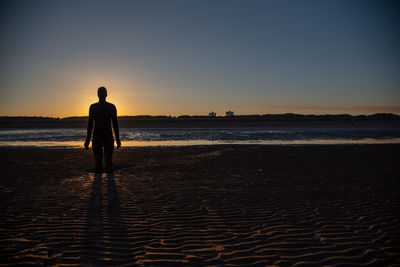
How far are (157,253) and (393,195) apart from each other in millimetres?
5968

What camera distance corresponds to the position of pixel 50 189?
7.50m

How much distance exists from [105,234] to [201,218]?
66.1 inches

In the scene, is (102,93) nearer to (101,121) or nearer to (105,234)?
(101,121)

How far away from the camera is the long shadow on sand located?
371 cm

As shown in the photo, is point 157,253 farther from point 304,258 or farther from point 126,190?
point 126,190

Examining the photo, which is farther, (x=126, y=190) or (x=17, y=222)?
(x=126, y=190)

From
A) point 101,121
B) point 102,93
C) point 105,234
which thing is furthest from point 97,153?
point 105,234

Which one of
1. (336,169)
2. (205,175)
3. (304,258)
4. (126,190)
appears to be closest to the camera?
(304,258)

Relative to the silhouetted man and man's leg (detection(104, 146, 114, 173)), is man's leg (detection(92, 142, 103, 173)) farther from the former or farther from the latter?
man's leg (detection(104, 146, 114, 173))

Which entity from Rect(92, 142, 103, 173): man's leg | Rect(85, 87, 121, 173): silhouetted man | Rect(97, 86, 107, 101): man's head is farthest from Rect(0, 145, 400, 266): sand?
Rect(97, 86, 107, 101): man's head

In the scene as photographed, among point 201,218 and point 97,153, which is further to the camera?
point 97,153

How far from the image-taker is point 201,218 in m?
5.21

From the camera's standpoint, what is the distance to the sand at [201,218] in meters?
3.79

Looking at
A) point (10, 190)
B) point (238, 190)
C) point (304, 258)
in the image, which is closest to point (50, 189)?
point (10, 190)
